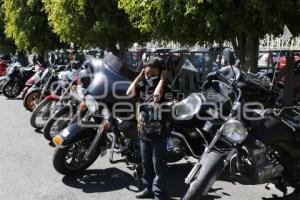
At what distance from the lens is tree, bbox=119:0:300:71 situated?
5496 millimetres

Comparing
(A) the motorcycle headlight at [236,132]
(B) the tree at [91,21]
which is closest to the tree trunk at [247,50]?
(A) the motorcycle headlight at [236,132]

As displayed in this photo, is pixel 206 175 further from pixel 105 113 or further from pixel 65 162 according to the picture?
pixel 65 162

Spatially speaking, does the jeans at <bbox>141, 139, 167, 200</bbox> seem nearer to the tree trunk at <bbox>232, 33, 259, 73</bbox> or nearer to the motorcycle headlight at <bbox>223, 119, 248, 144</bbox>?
the motorcycle headlight at <bbox>223, 119, 248, 144</bbox>

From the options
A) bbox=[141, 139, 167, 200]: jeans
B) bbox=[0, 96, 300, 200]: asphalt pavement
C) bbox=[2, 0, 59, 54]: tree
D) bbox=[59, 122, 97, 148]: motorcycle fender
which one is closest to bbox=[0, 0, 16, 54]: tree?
bbox=[2, 0, 59, 54]: tree

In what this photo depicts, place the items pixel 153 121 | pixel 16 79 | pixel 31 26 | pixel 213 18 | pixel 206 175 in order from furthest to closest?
pixel 31 26 → pixel 16 79 → pixel 213 18 → pixel 153 121 → pixel 206 175

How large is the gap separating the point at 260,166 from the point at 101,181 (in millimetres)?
2118

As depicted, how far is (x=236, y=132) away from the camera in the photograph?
142 inches

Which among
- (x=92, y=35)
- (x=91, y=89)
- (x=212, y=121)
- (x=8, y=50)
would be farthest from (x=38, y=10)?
(x=212, y=121)

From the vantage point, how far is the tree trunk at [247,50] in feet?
22.4

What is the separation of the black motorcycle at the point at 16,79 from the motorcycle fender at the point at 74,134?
287 inches

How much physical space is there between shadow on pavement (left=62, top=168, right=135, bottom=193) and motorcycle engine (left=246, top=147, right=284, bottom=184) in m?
1.66

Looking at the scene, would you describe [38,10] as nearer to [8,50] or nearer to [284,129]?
[8,50]

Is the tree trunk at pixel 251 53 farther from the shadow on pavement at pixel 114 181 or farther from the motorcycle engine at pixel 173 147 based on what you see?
the motorcycle engine at pixel 173 147

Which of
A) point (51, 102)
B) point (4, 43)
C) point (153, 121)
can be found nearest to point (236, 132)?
point (153, 121)
